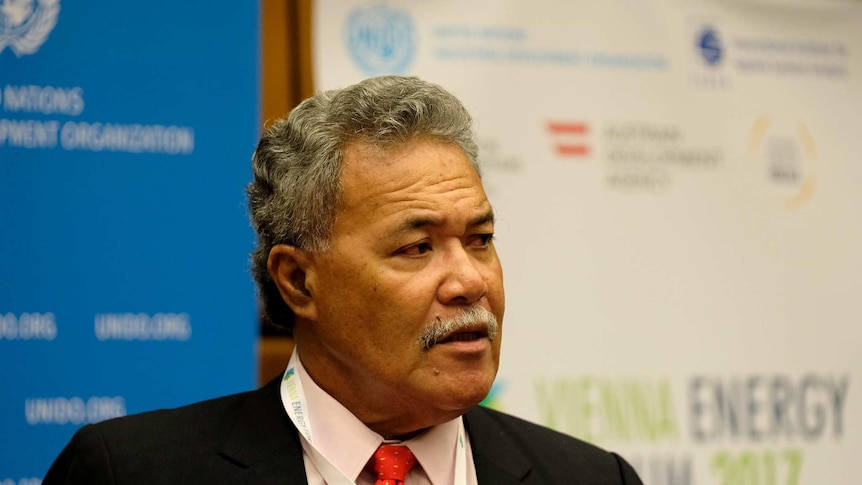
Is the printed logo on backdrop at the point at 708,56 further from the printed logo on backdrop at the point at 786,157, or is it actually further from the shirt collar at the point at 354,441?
the shirt collar at the point at 354,441

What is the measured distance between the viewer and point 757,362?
4.07 meters

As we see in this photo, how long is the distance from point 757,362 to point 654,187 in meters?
0.76

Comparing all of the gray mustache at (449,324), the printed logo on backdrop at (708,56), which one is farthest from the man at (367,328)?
the printed logo on backdrop at (708,56)

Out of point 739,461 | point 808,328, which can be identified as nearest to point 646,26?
point 808,328

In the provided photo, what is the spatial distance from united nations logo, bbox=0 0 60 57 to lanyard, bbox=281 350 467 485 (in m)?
1.33

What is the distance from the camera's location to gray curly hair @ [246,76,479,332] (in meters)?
2.25

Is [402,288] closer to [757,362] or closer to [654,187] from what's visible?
[654,187]

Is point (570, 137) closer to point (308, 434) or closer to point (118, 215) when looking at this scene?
point (118, 215)

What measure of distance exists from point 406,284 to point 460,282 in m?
0.11

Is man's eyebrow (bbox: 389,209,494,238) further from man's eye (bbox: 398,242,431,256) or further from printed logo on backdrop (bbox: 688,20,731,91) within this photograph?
printed logo on backdrop (bbox: 688,20,731,91)

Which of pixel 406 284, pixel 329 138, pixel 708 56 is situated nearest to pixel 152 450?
pixel 406 284

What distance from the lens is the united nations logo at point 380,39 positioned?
12.2 ft

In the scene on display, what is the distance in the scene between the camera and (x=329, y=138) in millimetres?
2268

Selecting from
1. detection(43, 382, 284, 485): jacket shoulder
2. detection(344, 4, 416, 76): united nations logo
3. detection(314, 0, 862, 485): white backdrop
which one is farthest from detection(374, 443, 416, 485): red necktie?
detection(344, 4, 416, 76): united nations logo
